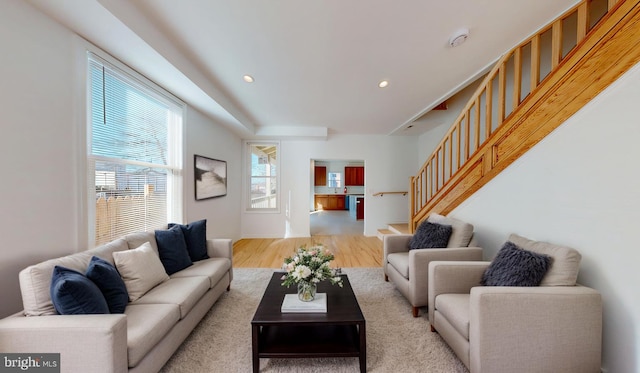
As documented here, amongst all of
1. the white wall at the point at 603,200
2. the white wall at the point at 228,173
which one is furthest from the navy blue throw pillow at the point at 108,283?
the white wall at the point at 603,200

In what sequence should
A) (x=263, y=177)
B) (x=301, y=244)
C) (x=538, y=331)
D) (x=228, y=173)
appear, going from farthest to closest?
(x=263, y=177), (x=301, y=244), (x=228, y=173), (x=538, y=331)

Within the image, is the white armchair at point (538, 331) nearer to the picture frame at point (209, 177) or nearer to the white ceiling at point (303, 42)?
the white ceiling at point (303, 42)

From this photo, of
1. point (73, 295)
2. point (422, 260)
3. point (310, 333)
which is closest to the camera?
point (73, 295)

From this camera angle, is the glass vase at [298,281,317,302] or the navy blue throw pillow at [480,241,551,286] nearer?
the navy blue throw pillow at [480,241,551,286]

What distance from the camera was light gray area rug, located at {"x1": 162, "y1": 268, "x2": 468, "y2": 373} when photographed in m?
1.65

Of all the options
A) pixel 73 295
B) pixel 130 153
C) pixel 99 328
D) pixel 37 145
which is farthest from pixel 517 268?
pixel 130 153

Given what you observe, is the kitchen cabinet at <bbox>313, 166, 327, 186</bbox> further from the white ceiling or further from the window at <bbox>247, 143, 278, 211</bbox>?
the white ceiling

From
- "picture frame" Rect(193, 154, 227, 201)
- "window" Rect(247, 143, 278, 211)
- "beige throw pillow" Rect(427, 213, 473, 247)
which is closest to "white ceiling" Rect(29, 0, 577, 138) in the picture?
"picture frame" Rect(193, 154, 227, 201)

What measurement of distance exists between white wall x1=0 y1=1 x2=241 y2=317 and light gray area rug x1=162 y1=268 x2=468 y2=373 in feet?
4.06

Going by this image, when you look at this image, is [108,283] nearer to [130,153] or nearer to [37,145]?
[37,145]

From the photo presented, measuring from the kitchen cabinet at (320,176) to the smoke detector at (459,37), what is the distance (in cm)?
867

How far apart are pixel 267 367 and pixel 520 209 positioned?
8.70ft

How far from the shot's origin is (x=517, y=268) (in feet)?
5.41

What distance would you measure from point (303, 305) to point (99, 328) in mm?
1160
